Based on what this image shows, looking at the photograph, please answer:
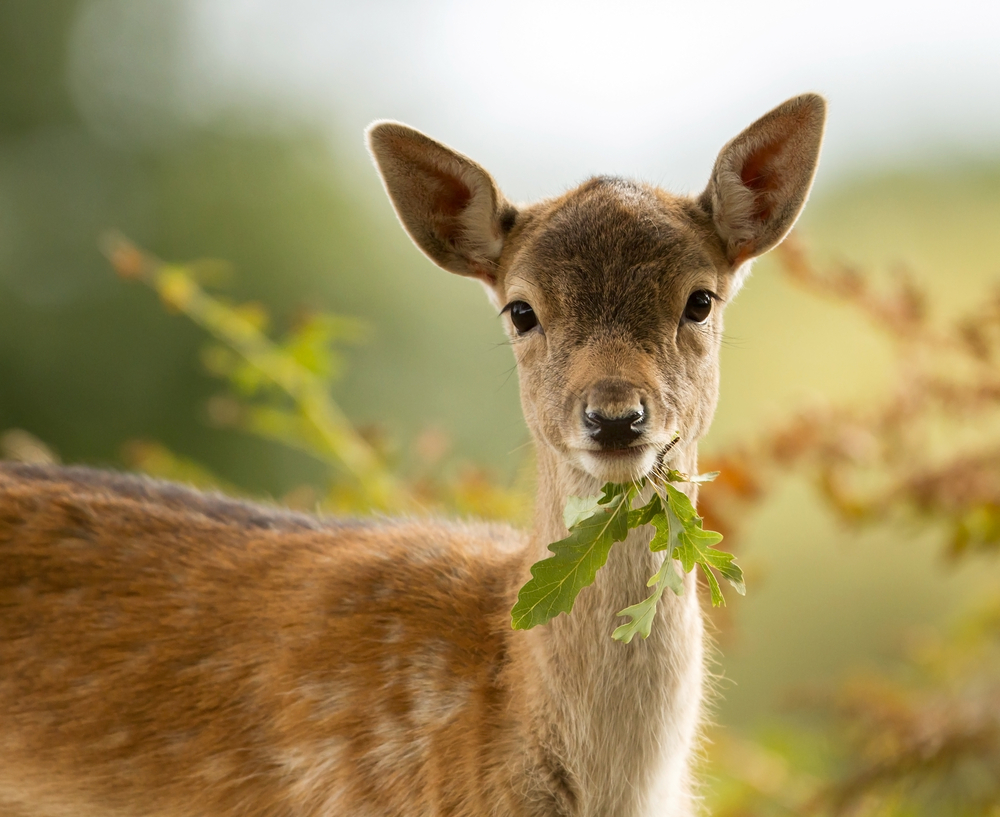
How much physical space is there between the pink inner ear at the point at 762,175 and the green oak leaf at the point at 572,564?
0.74 meters

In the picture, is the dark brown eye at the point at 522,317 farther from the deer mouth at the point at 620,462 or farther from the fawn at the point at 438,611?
the deer mouth at the point at 620,462

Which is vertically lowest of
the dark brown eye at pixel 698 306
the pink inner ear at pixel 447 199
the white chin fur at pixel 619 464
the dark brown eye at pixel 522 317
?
the white chin fur at pixel 619 464

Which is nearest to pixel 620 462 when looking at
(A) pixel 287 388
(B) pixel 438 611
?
(B) pixel 438 611

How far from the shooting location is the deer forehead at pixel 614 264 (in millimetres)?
1977

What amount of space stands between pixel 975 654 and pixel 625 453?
228 cm

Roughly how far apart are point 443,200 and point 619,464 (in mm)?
799

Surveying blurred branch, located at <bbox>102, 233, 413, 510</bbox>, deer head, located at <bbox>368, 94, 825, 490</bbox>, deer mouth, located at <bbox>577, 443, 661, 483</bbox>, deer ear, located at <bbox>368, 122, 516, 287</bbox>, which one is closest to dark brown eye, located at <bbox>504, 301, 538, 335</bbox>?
deer head, located at <bbox>368, 94, 825, 490</bbox>

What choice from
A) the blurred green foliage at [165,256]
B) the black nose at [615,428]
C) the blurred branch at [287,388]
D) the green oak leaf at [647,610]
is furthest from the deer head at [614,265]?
the blurred green foliage at [165,256]

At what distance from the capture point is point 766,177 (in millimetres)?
2254

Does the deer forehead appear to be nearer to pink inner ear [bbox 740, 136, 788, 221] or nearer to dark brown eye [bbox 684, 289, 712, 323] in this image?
dark brown eye [bbox 684, 289, 712, 323]

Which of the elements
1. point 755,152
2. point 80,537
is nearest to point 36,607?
point 80,537

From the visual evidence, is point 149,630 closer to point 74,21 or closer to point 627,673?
point 627,673

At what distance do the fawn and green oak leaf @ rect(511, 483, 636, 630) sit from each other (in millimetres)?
79

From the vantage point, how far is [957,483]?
9.88 ft
